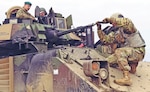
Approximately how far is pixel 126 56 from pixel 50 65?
1.52 meters

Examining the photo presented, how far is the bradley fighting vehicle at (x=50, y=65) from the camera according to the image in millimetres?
6882

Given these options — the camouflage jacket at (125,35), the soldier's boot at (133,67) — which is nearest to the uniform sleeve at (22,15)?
the camouflage jacket at (125,35)

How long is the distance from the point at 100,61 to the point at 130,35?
1.48 metres

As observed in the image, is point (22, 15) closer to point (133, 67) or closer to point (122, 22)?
point (122, 22)

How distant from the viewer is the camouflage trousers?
7.50 meters

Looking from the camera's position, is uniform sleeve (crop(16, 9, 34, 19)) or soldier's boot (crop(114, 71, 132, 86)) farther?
uniform sleeve (crop(16, 9, 34, 19))

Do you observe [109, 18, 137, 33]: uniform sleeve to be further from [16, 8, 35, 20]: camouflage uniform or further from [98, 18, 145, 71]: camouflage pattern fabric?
[16, 8, 35, 20]: camouflage uniform

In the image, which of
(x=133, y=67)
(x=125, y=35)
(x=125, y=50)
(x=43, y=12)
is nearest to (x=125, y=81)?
(x=125, y=50)

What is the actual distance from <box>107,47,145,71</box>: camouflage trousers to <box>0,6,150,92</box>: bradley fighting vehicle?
0.81 feet

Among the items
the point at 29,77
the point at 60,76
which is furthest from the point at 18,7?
the point at 60,76

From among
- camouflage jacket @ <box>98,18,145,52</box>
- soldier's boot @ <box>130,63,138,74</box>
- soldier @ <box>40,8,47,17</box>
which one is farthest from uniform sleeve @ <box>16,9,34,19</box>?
soldier's boot @ <box>130,63,138,74</box>

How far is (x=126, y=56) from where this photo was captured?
7695mm

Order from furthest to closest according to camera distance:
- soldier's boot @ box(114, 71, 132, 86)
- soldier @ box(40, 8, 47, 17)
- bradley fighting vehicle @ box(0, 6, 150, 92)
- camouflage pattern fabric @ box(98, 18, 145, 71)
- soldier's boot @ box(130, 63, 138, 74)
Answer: soldier @ box(40, 8, 47, 17)
soldier's boot @ box(130, 63, 138, 74)
camouflage pattern fabric @ box(98, 18, 145, 71)
soldier's boot @ box(114, 71, 132, 86)
bradley fighting vehicle @ box(0, 6, 150, 92)

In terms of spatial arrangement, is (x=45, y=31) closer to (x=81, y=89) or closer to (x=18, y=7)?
(x=18, y=7)
